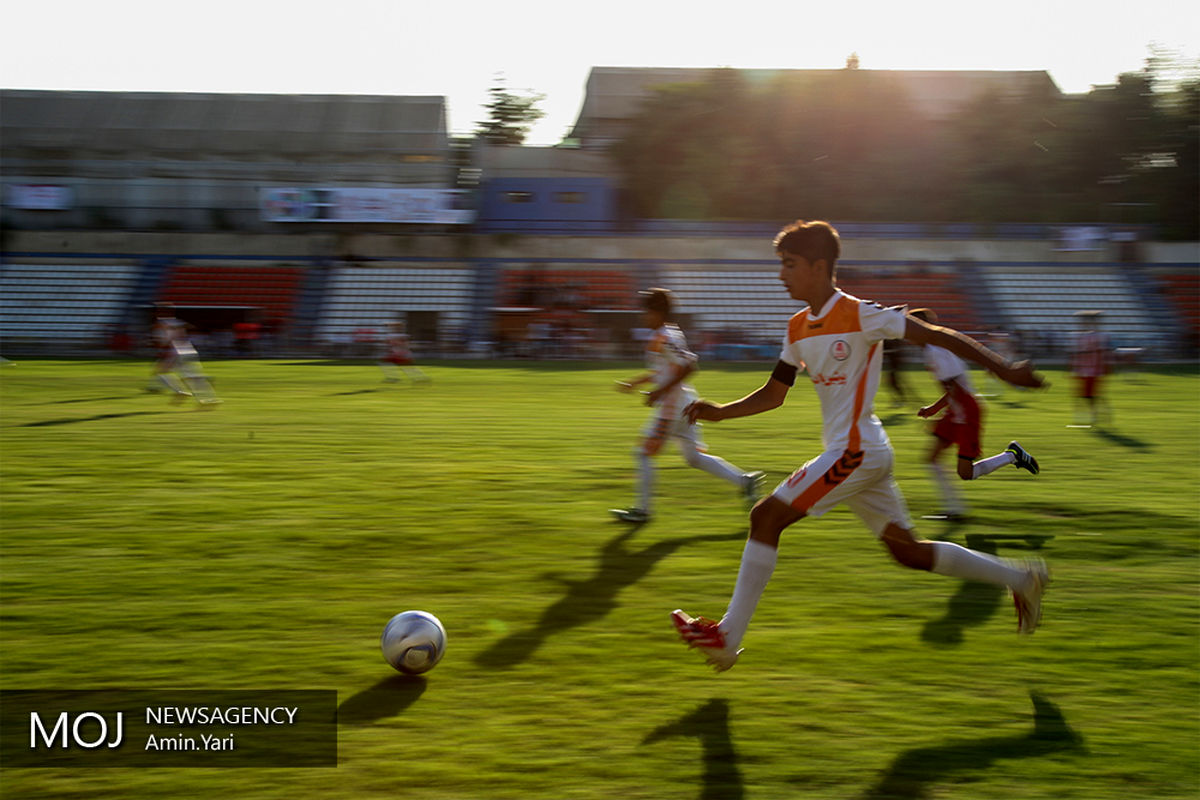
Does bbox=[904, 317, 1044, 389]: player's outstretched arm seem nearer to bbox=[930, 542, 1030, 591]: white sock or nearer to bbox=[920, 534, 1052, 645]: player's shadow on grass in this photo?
bbox=[930, 542, 1030, 591]: white sock

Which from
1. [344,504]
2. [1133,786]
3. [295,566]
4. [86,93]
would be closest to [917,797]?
[1133,786]

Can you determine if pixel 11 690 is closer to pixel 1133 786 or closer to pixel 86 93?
pixel 1133 786

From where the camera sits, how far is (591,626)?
596cm

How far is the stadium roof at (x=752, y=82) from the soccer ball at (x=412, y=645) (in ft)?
186

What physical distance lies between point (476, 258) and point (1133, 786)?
44251mm

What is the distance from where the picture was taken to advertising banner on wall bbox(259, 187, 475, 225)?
156ft

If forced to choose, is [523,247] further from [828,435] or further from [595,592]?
[828,435]

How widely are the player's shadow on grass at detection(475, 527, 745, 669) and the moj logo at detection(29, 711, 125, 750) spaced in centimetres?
174

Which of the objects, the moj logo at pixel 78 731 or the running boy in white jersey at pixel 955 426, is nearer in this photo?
the moj logo at pixel 78 731

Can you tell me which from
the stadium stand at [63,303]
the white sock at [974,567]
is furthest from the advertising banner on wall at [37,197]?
the white sock at [974,567]

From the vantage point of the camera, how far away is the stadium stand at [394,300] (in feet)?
138

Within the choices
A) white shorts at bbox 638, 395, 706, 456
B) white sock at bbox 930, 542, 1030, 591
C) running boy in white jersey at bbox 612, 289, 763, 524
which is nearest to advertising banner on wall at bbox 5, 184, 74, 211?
running boy in white jersey at bbox 612, 289, 763, 524

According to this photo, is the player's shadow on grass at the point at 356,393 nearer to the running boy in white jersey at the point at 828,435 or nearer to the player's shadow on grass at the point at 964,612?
the player's shadow on grass at the point at 964,612

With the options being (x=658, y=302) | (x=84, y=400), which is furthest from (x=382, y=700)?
(x=84, y=400)
